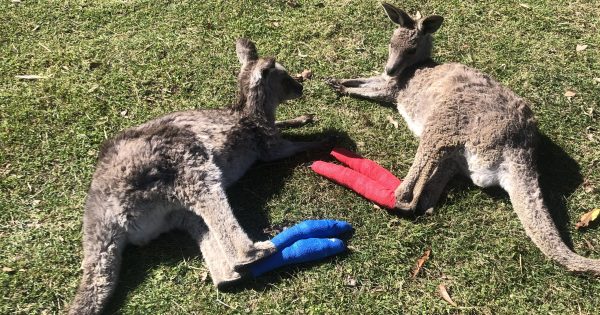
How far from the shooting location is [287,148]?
5.71m

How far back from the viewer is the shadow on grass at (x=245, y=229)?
15.4 feet

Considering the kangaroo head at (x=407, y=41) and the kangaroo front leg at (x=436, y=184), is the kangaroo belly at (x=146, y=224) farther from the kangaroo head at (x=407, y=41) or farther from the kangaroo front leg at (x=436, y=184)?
the kangaroo head at (x=407, y=41)

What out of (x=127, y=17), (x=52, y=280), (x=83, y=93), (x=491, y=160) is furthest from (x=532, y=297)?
(x=127, y=17)

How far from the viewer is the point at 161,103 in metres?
6.28

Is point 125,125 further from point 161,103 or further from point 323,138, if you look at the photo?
point 323,138

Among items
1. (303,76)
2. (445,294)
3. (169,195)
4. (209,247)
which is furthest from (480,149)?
(169,195)

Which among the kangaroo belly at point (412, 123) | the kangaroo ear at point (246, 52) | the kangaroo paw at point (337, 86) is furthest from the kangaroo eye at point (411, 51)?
the kangaroo ear at point (246, 52)

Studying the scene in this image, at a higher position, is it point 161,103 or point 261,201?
point 161,103

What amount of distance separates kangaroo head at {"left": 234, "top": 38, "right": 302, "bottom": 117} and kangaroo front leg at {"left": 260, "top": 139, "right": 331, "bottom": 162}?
14.3 inches

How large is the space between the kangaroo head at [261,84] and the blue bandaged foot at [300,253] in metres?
1.62

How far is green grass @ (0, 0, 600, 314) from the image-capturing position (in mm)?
4633

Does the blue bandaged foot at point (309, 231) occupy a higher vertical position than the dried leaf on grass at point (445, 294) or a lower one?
higher

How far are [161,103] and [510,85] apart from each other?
4.18 meters

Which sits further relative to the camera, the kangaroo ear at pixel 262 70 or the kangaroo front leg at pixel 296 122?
the kangaroo front leg at pixel 296 122
